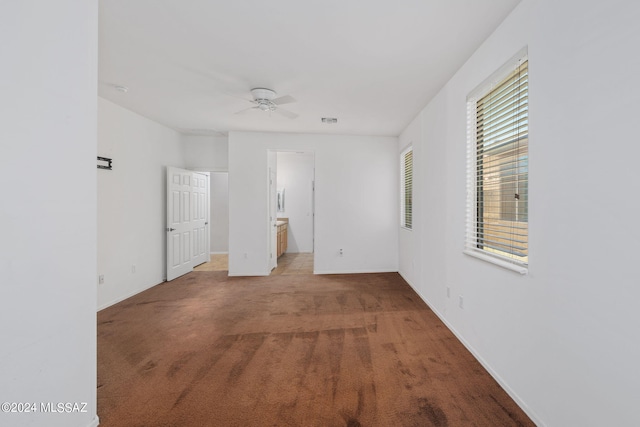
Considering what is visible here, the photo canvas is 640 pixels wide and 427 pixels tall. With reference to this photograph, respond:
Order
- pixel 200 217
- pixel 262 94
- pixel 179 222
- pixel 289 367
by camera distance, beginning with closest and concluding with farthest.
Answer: pixel 289 367 < pixel 262 94 < pixel 179 222 < pixel 200 217

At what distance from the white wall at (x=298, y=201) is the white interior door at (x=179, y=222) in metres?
2.88

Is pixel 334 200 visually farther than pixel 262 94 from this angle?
Yes

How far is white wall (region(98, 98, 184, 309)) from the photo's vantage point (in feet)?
11.2

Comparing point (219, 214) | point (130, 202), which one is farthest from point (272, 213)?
point (219, 214)

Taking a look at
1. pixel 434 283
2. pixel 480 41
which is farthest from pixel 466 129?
pixel 434 283

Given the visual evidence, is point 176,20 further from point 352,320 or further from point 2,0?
point 352,320

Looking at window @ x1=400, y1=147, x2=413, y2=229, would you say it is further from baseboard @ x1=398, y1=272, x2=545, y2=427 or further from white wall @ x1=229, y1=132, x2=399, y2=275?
baseboard @ x1=398, y1=272, x2=545, y2=427

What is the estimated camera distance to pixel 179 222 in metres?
4.82

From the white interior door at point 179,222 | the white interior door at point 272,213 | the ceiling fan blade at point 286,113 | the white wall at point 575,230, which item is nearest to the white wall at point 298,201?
the white interior door at point 272,213

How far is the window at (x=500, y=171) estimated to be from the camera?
5.73 ft

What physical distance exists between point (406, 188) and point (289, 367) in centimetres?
364

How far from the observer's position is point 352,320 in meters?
2.98

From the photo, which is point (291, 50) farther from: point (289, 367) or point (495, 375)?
point (495, 375)

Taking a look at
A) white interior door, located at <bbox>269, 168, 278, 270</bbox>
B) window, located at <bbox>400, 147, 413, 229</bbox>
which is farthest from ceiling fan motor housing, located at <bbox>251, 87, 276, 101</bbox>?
window, located at <bbox>400, 147, 413, 229</bbox>
